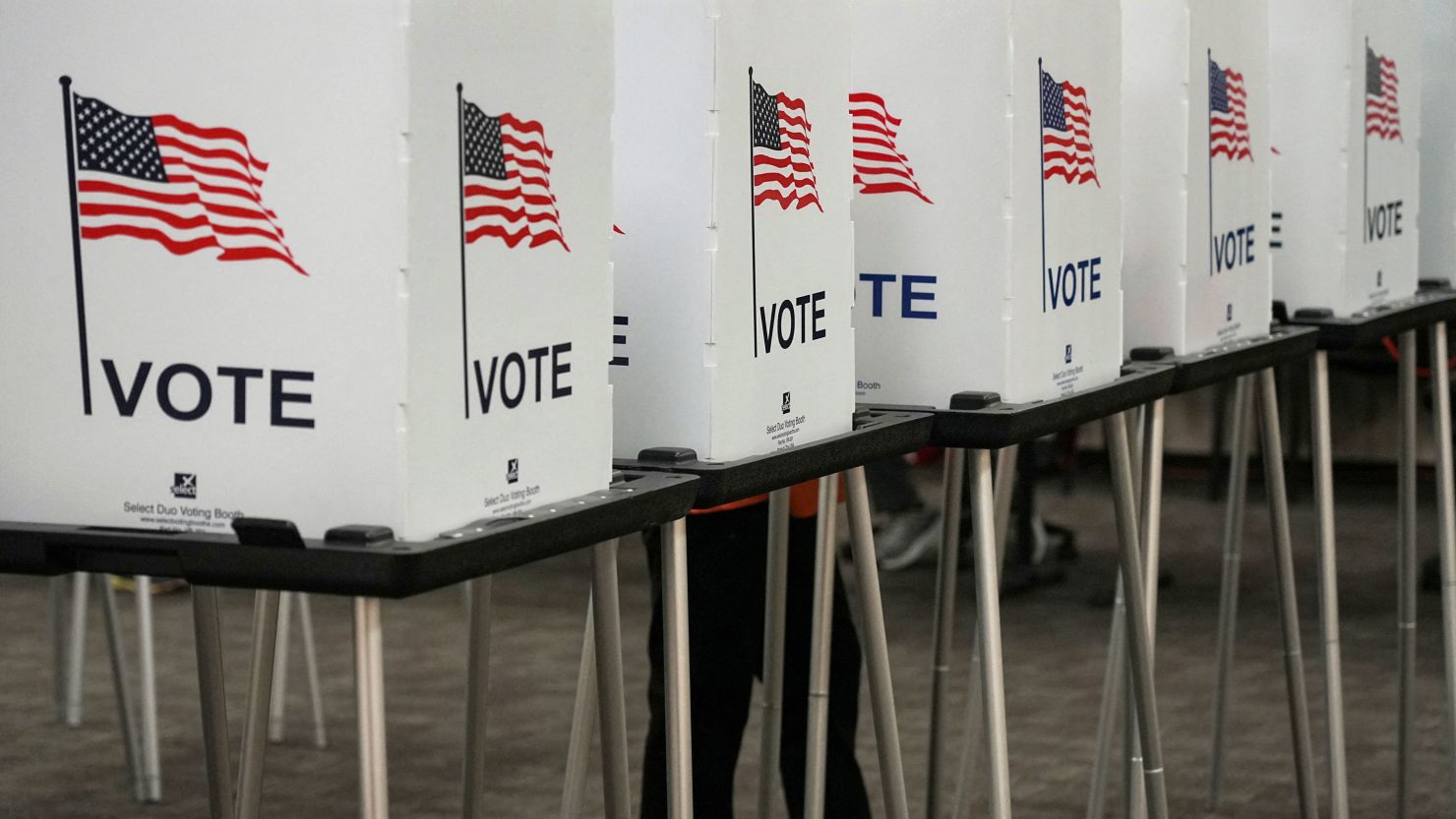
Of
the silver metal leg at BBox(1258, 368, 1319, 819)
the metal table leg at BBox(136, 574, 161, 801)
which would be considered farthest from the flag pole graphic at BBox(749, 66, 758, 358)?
the metal table leg at BBox(136, 574, 161, 801)

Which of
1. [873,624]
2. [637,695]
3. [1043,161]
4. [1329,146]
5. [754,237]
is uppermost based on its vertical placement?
[1329,146]

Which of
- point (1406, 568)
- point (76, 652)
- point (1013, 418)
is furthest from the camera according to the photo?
point (76, 652)

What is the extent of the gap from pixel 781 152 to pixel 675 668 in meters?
0.48

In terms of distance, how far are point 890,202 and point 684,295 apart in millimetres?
459

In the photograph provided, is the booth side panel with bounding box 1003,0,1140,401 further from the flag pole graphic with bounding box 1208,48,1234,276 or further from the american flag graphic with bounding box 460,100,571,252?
the american flag graphic with bounding box 460,100,571,252

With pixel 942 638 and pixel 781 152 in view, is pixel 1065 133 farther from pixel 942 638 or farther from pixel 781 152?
pixel 942 638

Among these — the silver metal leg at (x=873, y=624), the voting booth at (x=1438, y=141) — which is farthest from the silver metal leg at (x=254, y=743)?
the voting booth at (x=1438, y=141)

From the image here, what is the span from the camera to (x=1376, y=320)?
288 centimetres

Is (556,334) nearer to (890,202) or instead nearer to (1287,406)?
(890,202)

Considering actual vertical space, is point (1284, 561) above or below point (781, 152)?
below

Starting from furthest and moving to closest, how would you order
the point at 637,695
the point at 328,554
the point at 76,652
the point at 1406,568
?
the point at 637,695 < the point at 76,652 < the point at 1406,568 < the point at 328,554

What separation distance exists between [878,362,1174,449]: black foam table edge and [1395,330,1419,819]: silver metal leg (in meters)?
1.35

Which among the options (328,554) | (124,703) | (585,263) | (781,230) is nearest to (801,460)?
(781,230)

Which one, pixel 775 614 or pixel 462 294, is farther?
pixel 775 614
